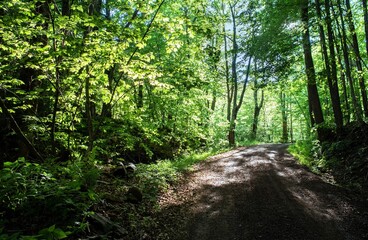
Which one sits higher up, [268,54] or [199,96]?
[268,54]

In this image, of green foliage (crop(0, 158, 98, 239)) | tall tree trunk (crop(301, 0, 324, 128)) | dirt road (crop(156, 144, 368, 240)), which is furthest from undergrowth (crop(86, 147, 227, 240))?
tall tree trunk (crop(301, 0, 324, 128))

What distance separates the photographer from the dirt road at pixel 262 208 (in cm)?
546

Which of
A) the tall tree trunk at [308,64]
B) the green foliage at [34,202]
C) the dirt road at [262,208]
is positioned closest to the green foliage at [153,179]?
the dirt road at [262,208]

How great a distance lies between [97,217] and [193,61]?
12.1 meters

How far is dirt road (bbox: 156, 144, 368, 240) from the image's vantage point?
5.46 metres

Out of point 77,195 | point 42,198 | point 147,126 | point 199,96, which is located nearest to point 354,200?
point 147,126

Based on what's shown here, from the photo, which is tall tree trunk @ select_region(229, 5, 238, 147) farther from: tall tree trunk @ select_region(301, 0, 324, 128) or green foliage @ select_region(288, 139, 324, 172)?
tall tree trunk @ select_region(301, 0, 324, 128)

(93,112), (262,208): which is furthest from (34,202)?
(93,112)

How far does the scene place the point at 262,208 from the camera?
661 cm

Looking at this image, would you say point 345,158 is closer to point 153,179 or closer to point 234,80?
point 153,179

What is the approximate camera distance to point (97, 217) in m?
5.12

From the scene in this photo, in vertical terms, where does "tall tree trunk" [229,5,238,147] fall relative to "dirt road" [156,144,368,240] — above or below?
above

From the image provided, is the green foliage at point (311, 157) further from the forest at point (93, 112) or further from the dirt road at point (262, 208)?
the dirt road at point (262, 208)

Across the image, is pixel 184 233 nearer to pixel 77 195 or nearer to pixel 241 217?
pixel 241 217
